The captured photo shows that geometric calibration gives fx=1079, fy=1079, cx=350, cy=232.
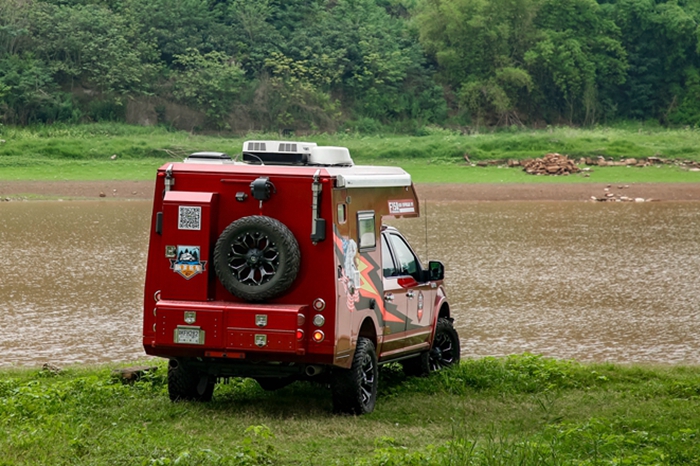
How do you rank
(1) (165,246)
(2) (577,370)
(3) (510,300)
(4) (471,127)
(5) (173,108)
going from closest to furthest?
(1) (165,246), (2) (577,370), (3) (510,300), (5) (173,108), (4) (471,127)

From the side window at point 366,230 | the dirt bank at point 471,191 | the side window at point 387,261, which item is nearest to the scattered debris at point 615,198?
the dirt bank at point 471,191

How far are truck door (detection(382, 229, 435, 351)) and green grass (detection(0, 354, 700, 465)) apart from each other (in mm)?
490

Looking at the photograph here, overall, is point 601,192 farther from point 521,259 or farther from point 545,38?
point 545,38

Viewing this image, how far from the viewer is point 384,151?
170ft

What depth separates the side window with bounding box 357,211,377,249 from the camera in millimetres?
9617

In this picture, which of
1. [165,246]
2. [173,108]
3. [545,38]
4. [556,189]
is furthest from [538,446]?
[545,38]

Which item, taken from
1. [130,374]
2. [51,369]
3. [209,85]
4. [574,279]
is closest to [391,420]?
[130,374]

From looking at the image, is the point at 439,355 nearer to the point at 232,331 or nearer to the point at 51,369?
the point at 232,331

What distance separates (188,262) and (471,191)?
106ft

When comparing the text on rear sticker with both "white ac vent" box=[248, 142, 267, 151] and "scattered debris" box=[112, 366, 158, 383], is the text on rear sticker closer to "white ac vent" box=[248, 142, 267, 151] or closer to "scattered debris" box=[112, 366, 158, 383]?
"white ac vent" box=[248, 142, 267, 151]

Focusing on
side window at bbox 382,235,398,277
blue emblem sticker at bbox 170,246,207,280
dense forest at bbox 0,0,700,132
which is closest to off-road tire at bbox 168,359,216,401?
blue emblem sticker at bbox 170,246,207,280

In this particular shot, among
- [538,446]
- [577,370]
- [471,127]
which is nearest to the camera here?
[538,446]

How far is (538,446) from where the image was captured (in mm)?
6918

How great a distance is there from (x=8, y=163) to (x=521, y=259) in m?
27.6
